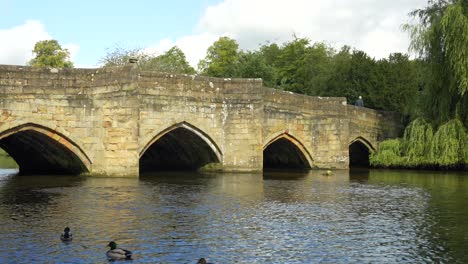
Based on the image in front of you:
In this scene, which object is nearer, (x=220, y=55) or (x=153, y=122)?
(x=153, y=122)

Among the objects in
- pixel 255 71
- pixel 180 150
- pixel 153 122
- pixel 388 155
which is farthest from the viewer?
pixel 255 71

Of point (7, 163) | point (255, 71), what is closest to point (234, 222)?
point (7, 163)

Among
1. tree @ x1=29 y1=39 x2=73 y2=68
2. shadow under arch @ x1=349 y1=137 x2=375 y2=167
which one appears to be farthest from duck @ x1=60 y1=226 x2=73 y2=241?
tree @ x1=29 y1=39 x2=73 y2=68

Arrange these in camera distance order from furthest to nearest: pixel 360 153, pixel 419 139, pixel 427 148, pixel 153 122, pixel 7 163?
pixel 7 163
pixel 360 153
pixel 419 139
pixel 427 148
pixel 153 122

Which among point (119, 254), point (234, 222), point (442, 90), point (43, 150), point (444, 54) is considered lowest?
point (119, 254)

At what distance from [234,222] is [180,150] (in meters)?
15.2

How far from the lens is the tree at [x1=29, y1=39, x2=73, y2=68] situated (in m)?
51.1

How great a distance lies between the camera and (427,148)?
2700cm

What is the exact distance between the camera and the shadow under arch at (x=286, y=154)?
1079 inches

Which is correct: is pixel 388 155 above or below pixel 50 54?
below

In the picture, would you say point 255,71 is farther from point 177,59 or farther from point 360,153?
point 177,59

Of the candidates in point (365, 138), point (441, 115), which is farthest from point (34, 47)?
point (441, 115)

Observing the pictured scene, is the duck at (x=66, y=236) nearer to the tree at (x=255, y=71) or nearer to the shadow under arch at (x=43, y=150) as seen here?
the shadow under arch at (x=43, y=150)

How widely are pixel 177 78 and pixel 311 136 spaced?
8286 mm
